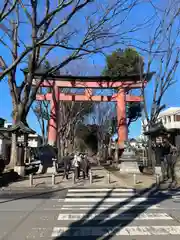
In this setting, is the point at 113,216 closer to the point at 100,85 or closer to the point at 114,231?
the point at 114,231

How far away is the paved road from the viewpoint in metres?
6.14

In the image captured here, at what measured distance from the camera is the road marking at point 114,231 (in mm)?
6156

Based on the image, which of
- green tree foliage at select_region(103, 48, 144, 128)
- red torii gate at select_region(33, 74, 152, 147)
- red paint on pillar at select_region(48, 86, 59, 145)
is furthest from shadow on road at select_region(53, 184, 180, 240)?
green tree foliage at select_region(103, 48, 144, 128)

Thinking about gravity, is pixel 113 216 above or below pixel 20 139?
below

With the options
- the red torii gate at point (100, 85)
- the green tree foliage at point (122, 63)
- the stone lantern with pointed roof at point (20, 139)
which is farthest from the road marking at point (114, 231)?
the green tree foliage at point (122, 63)

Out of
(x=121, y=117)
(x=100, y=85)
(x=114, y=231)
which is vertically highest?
(x=100, y=85)

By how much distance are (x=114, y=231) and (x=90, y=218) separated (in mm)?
1532

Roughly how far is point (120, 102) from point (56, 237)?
24.9 m

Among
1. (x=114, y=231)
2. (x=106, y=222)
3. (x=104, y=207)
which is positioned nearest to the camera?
(x=114, y=231)

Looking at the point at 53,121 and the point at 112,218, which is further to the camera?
the point at 53,121

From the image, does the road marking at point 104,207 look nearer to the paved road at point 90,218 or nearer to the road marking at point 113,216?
the paved road at point 90,218

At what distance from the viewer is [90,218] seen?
780 cm

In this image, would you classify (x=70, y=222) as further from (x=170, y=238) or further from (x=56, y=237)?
(x=170, y=238)

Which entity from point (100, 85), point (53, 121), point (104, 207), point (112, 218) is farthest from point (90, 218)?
point (100, 85)
